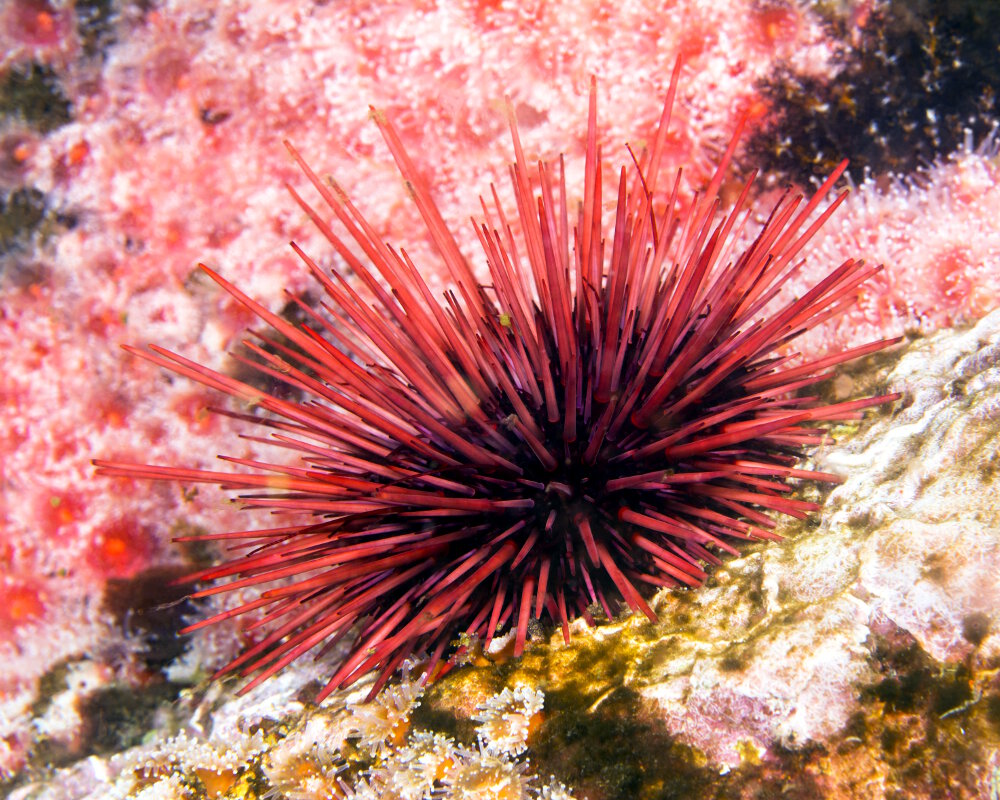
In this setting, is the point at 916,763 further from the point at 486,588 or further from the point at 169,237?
the point at 169,237

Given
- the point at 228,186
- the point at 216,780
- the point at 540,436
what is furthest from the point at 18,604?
the point at 540,436

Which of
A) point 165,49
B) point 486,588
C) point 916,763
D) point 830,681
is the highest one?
point 165,49

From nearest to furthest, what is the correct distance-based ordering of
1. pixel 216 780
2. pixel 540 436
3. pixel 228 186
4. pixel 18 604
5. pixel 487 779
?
1. pixel 487 779
2. pixel 540 436
3. pixel 216 780
4. pixel 228 186
5. pixel 18 604

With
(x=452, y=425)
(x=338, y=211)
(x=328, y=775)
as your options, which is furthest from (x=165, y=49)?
(x=328, y=775)

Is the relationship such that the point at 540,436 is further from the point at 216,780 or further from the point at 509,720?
the point at 216,780

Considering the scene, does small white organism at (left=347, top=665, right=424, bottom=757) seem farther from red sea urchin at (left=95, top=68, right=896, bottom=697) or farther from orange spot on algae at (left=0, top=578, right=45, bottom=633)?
orange spot on algae at (left=0, top=578, right=45, bottom=633)

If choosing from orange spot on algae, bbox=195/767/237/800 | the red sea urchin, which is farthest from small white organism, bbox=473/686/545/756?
orange spot on algae, bbox=195/767/237/800
